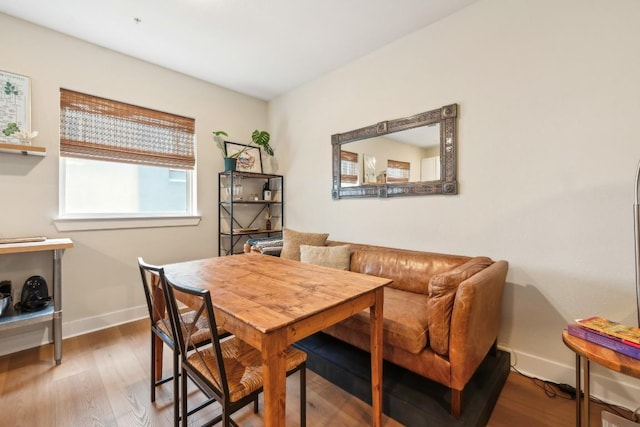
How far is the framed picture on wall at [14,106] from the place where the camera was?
2184mm

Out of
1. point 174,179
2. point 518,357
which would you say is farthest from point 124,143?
point 518,357

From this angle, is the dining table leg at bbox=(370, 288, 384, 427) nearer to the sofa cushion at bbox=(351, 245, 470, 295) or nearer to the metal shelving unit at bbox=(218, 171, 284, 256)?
the sofa cushion at bbox=(351, 245, 470, 295)

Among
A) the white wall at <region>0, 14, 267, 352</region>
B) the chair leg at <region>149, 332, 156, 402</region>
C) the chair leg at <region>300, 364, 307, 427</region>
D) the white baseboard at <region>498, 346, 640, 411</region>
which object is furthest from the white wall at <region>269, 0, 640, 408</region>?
the white wall at <region>0, 14, 267, 352</region>

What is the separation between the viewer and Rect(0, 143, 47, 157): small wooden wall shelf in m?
2.08

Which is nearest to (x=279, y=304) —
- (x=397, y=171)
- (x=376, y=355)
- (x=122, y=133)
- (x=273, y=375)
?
(x=273, y=375)

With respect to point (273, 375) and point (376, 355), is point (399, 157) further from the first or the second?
Result: point (273, 375)

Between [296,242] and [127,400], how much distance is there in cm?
169

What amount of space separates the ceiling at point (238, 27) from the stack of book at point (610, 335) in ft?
7.56

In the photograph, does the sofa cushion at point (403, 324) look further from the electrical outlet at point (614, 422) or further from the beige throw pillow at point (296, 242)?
the beige throw pillow at point (296, 242)

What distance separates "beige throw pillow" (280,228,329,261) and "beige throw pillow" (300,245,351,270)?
0.55ft

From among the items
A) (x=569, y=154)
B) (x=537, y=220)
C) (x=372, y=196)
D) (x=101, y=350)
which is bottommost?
(x=101, y=350)

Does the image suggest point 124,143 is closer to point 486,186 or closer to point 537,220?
point 486,186

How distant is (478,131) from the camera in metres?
2.14

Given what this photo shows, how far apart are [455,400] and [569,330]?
2.10ft
